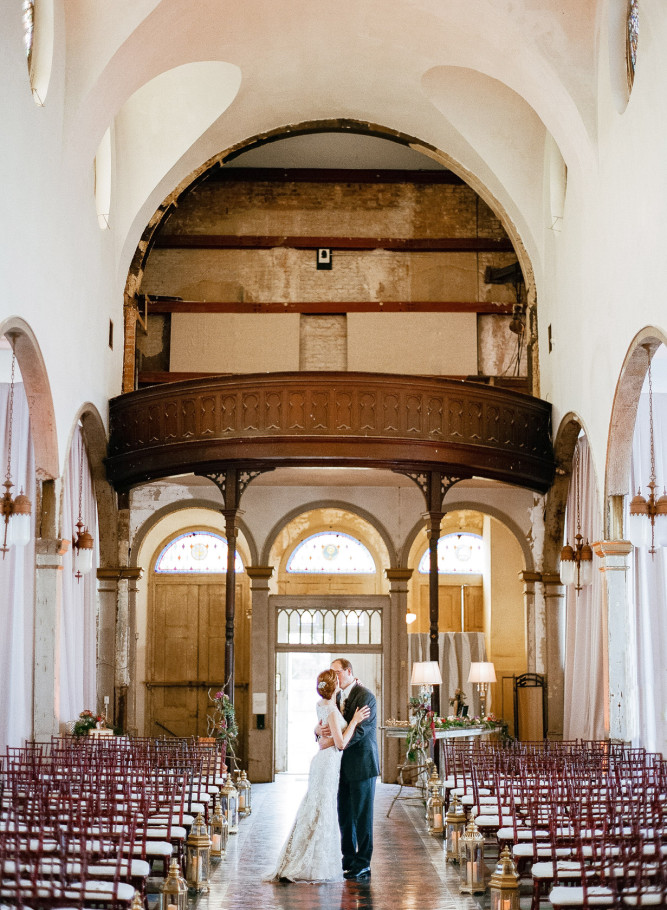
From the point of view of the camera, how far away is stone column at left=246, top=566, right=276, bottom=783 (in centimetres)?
1681

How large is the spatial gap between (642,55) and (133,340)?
885 centimetres

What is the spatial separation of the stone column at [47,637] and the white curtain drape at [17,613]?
297 millimetres

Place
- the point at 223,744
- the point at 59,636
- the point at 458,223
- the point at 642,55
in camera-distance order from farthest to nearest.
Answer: the point at 458,223
the point at 59,636
the point at 223,744
the point at 642,55

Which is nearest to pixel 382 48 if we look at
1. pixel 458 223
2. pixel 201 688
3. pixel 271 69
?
pixel 271 69

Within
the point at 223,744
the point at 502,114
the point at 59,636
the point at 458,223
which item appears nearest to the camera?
the point at 223,744

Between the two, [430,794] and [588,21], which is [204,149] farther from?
[430,794]

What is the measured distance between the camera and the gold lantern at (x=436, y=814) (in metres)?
11.6

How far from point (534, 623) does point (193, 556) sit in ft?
21.6

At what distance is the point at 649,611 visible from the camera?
13586mm

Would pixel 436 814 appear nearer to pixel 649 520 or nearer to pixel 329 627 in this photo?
pixel 649 520

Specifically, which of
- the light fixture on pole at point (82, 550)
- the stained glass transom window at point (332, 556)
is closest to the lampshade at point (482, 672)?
the stained glass transom window at point (332, 556)

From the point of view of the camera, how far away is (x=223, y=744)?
475 inches

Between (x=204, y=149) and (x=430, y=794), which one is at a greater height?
(x=204, y=149)

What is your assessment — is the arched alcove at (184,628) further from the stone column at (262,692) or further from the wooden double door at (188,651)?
the stone column at (262,692)
